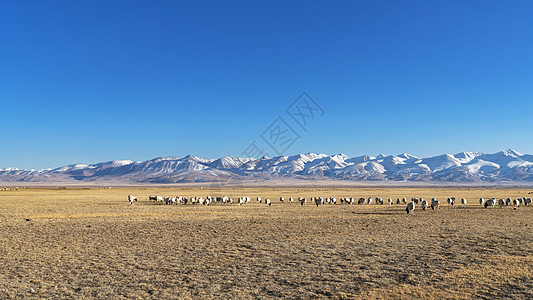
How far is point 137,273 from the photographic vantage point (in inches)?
413

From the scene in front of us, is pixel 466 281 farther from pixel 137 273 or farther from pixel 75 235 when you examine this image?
pixel 75 235

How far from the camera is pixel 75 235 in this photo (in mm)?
16969

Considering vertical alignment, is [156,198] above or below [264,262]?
above

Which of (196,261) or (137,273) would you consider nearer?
(137,273)

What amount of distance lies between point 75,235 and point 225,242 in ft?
23.8

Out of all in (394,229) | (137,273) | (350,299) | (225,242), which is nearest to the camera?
(350,299)

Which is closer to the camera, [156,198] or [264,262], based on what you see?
[264,262]

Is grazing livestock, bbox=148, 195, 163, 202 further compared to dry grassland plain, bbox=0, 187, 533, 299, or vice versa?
grazing livestock, bbox=148, 195, 163, 202

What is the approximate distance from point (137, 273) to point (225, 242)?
209 inches

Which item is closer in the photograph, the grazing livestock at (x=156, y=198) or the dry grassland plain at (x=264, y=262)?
the dry grassland plain at (x=264, y=262)

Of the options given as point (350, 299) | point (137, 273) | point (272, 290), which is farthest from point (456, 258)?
point (137, 273)

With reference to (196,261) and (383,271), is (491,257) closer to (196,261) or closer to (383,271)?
(383,271)

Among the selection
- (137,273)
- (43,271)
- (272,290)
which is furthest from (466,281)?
(43,271)

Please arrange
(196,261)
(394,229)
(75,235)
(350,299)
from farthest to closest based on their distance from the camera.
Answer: (394,229) < (75,235) < (196,261) < (350,299)
